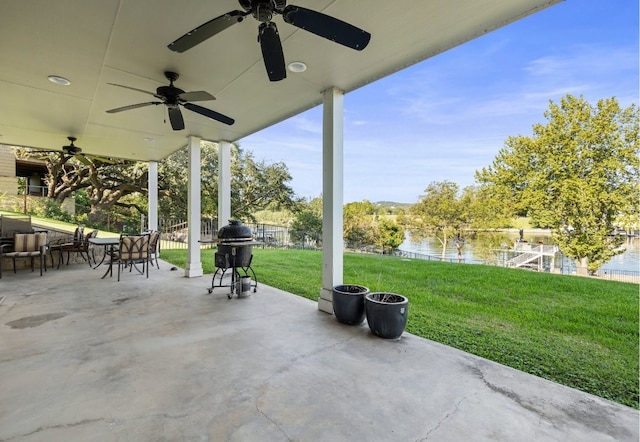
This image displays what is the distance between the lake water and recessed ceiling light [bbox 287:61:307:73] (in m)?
11.8

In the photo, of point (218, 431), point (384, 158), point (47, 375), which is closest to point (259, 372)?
point (218, 431)

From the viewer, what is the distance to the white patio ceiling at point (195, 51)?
2.29 meters

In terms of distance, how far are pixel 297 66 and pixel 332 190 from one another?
5.01 ft

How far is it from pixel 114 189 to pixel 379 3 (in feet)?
52.5

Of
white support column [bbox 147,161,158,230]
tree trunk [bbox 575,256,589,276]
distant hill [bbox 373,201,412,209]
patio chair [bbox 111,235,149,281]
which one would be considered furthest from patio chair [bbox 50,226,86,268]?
tree trunk [bbox 575,256,589,276]

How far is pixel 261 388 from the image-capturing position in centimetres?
215

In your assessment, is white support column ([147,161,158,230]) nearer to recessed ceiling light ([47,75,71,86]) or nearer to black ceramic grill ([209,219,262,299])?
black ceramic grill ([209,219,262,299])

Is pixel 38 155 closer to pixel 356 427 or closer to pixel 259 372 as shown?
pixel 259 372

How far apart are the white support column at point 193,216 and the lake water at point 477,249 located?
1107 centimetres

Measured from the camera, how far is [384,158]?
20.6m

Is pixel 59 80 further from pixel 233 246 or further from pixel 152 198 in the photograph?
pixel 152 198

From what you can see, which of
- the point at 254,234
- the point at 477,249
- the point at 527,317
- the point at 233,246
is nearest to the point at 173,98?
the point at 233,246

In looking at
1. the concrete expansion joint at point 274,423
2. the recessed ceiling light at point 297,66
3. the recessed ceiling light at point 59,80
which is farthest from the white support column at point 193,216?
the concrete expansion joint at point 274,423

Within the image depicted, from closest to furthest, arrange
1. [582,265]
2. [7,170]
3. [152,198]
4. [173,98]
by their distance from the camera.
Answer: [173,98]
[152,198]
[7,170]
[582,265]
